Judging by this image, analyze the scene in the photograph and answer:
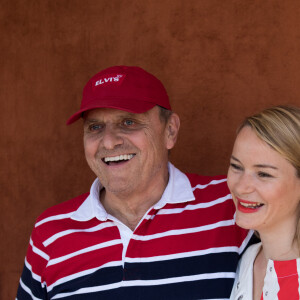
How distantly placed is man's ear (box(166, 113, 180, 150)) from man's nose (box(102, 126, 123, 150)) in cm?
26

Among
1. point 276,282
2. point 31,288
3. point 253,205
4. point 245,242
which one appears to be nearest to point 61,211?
point 31,288

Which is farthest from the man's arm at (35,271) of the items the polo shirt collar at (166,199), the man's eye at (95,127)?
the man's eye at (95,127)

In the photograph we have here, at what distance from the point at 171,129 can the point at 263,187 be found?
765mm

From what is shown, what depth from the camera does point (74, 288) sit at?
7.42 feet

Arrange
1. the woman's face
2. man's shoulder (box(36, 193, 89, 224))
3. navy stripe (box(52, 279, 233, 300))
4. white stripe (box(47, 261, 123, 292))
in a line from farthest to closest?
man's shoulder (box(36, 193, 89, 224)), white stripe (box(47, 261, 123, 292)), navy stripe (box(52, 279, 233, 300)), the woman's face

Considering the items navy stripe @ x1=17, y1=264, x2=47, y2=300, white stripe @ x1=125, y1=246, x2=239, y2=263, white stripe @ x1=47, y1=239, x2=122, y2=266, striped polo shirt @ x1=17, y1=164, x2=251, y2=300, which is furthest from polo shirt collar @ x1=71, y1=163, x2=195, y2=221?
navy stripe @ x1=17, y1=264, x2=47, y2=300

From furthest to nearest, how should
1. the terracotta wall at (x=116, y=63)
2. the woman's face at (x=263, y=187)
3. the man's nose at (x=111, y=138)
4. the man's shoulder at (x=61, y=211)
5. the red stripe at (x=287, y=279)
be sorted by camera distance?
the terracotta wall at (x=116, y=63)
the man's shoulder at (x=61, y=211)
the man's nose at (x=111, y=138)
the woman's face at (x=263, y=187)
the red stripe at (x=287, y=279)

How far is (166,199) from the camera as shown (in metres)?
2.32

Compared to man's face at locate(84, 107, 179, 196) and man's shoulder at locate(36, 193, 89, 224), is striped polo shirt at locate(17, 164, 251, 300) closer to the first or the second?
man's shoulder at locate(36, 193, 89, 224)

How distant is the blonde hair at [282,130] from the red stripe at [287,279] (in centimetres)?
11

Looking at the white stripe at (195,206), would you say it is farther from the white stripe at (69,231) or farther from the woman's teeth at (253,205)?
the woman's teeth at (253,205)

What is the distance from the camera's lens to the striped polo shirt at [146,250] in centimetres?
212

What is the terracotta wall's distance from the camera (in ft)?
9.40

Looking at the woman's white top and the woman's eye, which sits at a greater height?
the woman's eye
